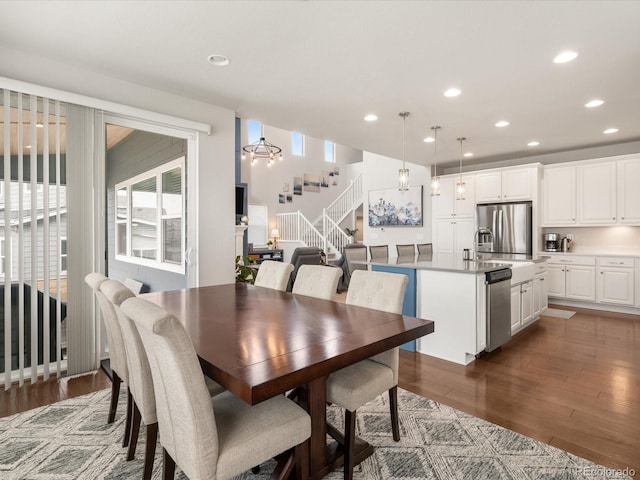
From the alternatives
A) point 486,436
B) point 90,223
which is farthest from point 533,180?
point 90,223

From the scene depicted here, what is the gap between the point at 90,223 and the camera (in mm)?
3023

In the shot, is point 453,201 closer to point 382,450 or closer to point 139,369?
point 382,450

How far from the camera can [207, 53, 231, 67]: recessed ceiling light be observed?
9.15 ft

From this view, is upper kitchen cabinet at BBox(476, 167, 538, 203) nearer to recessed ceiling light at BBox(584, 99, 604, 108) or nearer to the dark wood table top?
recessed ceiling light at BBox(584, 99, 604, 108)

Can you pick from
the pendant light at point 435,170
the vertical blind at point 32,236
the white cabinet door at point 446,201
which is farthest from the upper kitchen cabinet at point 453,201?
the vertical blind at point 32,236

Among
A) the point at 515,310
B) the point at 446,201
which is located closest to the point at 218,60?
the point at 515,310

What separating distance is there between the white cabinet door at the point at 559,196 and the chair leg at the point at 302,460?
599cm

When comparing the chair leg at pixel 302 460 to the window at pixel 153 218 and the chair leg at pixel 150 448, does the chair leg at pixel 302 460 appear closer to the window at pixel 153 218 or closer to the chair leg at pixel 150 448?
the chair leg at pixel 150 448

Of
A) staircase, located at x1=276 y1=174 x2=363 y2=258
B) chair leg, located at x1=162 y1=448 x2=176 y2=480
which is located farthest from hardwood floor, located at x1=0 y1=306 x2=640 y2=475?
staircase, located at x1=276 y1=174 x2=363 y2=258

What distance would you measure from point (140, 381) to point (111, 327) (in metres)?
0.56

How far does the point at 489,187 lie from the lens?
637 cm

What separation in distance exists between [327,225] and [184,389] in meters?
9.34

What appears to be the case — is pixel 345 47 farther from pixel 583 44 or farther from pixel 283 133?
pixel 283 133

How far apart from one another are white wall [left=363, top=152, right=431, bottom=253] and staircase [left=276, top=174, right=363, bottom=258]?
1060mm
